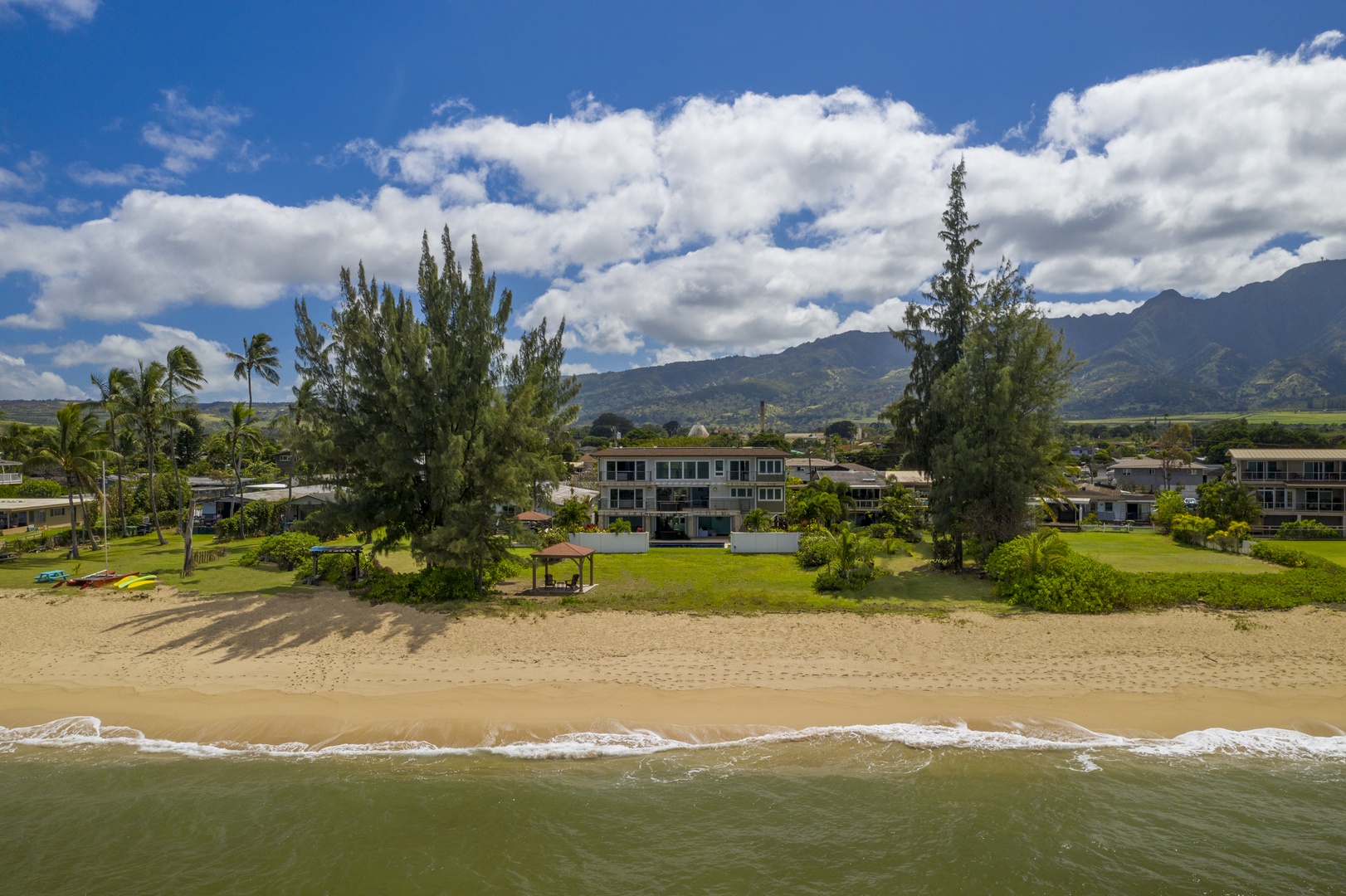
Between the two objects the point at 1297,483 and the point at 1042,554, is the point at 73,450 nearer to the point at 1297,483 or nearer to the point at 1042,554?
the point at 1042,554

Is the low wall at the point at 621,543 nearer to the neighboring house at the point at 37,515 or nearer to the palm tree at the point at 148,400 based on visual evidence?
the palm tree at the point at 148,400

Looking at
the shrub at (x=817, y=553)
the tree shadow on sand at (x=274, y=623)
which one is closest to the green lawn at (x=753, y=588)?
the shrub at (x=817, y=553)

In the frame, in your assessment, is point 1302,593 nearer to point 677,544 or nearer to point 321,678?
point 677,544

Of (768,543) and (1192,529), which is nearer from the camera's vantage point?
(768,543)

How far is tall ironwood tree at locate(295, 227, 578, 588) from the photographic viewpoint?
24484 millimetres

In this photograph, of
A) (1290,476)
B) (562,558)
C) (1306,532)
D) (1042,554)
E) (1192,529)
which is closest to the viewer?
(1042,554)

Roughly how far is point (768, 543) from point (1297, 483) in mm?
46239

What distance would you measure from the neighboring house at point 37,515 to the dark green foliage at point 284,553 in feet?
58.7

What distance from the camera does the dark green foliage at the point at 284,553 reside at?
30406 mm

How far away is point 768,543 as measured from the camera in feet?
119

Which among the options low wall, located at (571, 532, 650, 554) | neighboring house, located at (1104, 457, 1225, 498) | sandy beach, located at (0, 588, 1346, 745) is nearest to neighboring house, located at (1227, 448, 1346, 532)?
neighboring house, located at (1104, 457, 1225, 498)

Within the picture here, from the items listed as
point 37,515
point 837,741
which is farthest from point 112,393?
point 837,741

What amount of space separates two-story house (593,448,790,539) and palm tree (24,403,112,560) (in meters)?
28.1

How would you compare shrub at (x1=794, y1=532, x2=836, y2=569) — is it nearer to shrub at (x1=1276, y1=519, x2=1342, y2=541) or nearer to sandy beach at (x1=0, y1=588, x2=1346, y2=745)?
sandy beach at (x1=0, y1=588, x2=1346, y2=745)
